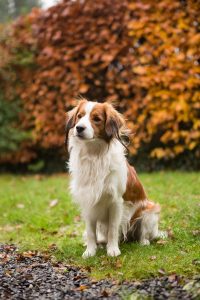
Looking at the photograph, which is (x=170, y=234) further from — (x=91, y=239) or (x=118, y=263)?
(x=118, y=263)

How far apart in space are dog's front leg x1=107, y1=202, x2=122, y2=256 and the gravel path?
1.64ft

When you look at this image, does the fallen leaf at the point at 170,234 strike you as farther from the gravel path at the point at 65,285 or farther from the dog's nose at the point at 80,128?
the dog's nose at the point at 80,128

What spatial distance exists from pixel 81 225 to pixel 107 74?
14.3 ft

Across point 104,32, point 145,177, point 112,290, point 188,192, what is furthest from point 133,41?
point 112,290

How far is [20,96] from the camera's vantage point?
11.2 metres

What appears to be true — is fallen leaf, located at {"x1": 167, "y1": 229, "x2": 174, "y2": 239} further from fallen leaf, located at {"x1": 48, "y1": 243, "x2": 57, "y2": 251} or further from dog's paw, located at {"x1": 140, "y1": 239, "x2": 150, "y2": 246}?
fallen leaf, located at {"x1": 48, "y1": 243, "x2": 57, "y2": 251}

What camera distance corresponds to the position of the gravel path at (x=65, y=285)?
358 cm

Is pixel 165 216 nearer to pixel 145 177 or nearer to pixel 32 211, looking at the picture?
pixel 32 211

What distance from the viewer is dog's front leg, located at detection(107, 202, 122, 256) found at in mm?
4836

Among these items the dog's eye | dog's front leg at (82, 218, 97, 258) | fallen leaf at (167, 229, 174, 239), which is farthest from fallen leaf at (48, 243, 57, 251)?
the dog's eye

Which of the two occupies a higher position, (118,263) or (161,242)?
(118,263)

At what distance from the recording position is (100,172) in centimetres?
475

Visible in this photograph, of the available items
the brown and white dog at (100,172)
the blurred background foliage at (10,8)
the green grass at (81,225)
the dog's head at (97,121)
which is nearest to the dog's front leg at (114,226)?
the brown and white dog at (100,172)

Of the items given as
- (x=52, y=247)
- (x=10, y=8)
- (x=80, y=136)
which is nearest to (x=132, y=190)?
(x=80, y=136)
